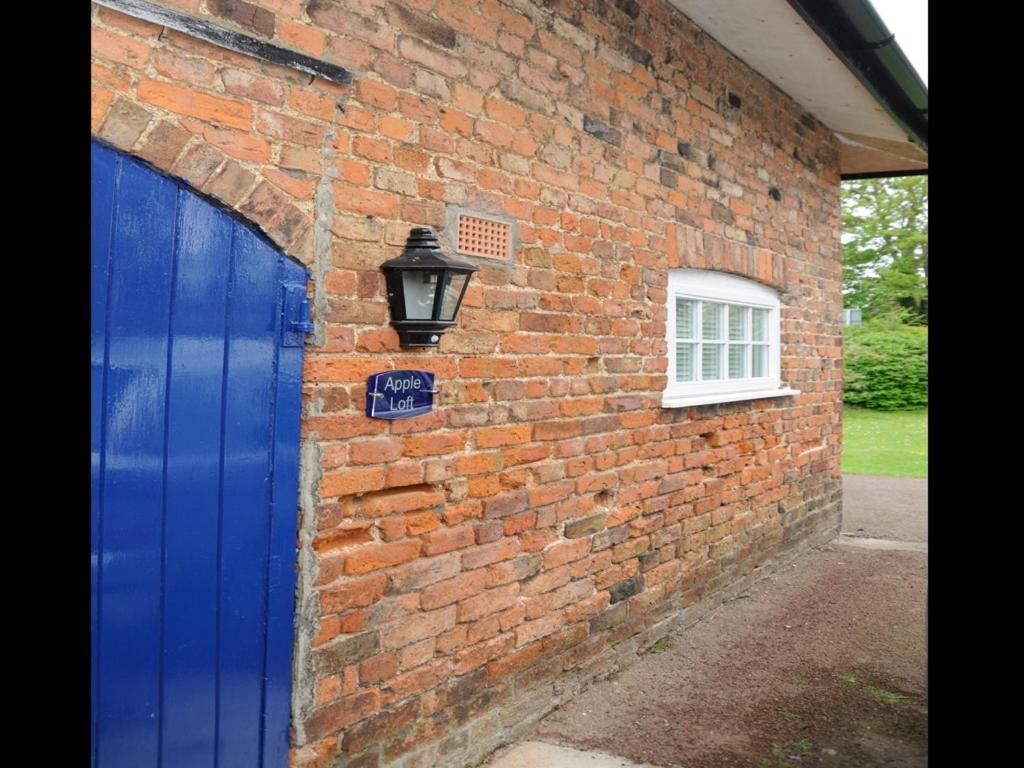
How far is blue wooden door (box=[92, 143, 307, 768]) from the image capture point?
86.6 inches

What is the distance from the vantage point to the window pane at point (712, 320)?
214 inches

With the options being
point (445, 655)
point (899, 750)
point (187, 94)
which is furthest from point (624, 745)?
point (187, 94)

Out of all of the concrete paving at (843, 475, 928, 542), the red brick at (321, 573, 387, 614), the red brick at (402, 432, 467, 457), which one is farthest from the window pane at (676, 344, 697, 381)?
the concrete paving at (843, 475, 928, 542)

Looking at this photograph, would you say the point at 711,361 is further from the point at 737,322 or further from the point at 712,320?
the point at 737,322

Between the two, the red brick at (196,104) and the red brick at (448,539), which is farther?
the red brick at (448,539)

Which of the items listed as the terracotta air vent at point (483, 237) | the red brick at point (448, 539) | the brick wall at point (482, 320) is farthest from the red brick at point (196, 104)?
the red brick at point (448, 539)

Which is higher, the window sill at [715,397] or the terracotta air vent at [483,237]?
the terracotta air vent at [483,237]

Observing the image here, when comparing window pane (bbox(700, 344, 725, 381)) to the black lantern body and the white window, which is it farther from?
the black lantern body

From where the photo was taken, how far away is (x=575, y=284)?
391 cm

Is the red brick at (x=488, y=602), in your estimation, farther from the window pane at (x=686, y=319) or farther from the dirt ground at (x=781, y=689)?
the window pane at (x=686, y=319)

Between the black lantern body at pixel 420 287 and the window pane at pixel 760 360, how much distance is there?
3851 millimetres
